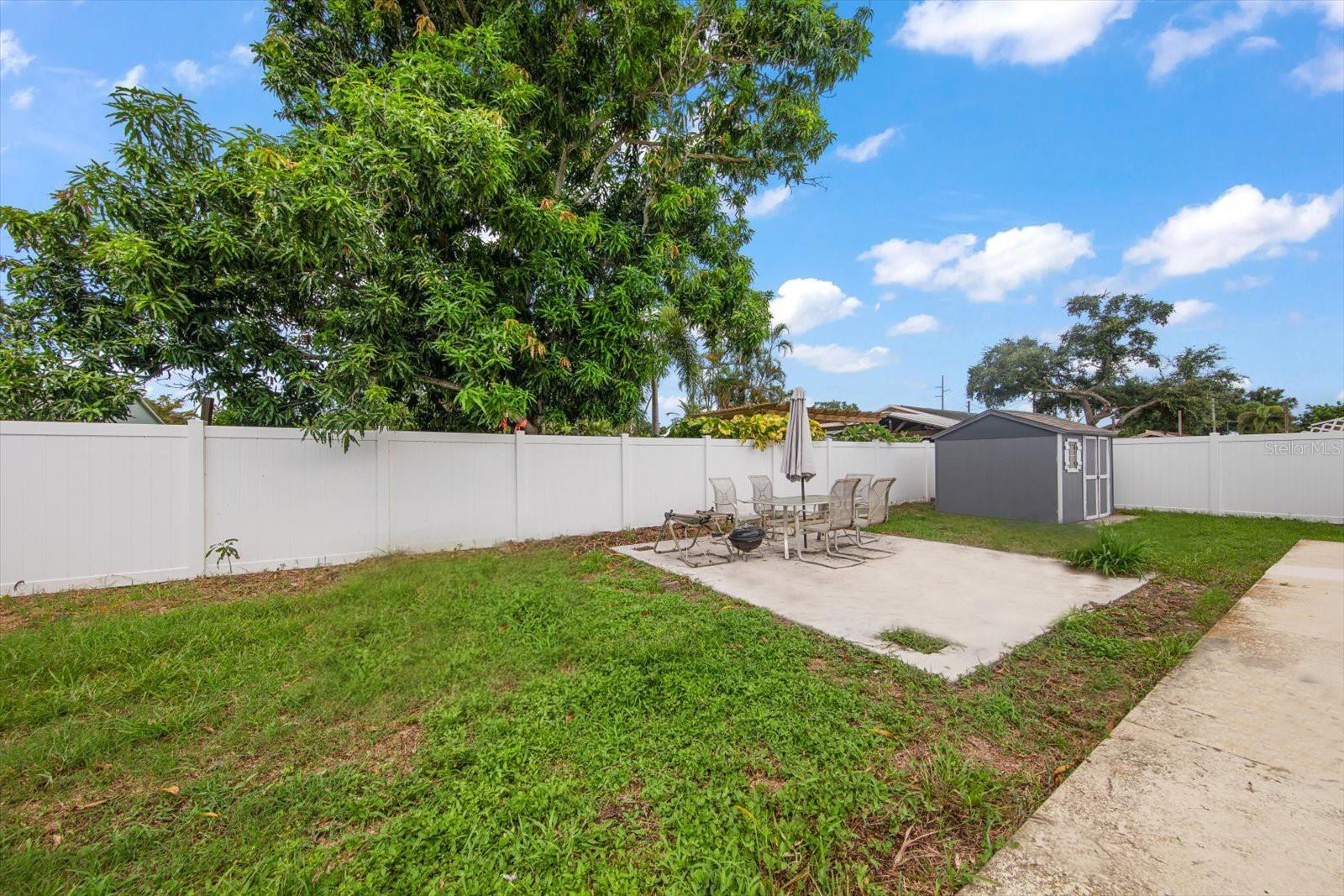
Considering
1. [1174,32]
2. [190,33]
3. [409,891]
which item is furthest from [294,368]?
[1174,32]

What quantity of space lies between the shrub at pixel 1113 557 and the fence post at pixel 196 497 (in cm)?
1011

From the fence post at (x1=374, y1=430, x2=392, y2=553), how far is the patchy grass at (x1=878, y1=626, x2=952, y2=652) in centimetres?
614

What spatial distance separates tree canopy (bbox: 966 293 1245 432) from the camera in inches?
936

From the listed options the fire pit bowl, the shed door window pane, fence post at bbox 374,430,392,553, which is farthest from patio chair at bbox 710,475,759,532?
the shed door window pane

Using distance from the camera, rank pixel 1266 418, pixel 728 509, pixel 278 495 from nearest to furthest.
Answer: pixel 278 495 → pixel 728 509 → pixel 1266 418

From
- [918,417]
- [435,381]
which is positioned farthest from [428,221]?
[918,417]

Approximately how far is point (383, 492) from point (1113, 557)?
355 inches

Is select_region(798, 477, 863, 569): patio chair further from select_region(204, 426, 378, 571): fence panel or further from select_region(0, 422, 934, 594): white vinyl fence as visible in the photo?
select_region(204, 426, 378, 571): fence panel

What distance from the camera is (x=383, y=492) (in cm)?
686

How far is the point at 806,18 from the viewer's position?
9.10 m

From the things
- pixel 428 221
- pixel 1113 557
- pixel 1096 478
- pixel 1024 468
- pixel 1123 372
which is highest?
pixel 1123 372

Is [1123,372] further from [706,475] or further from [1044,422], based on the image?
[706,475]

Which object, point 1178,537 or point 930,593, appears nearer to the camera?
point 930,593

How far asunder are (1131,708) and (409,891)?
3.62 m
